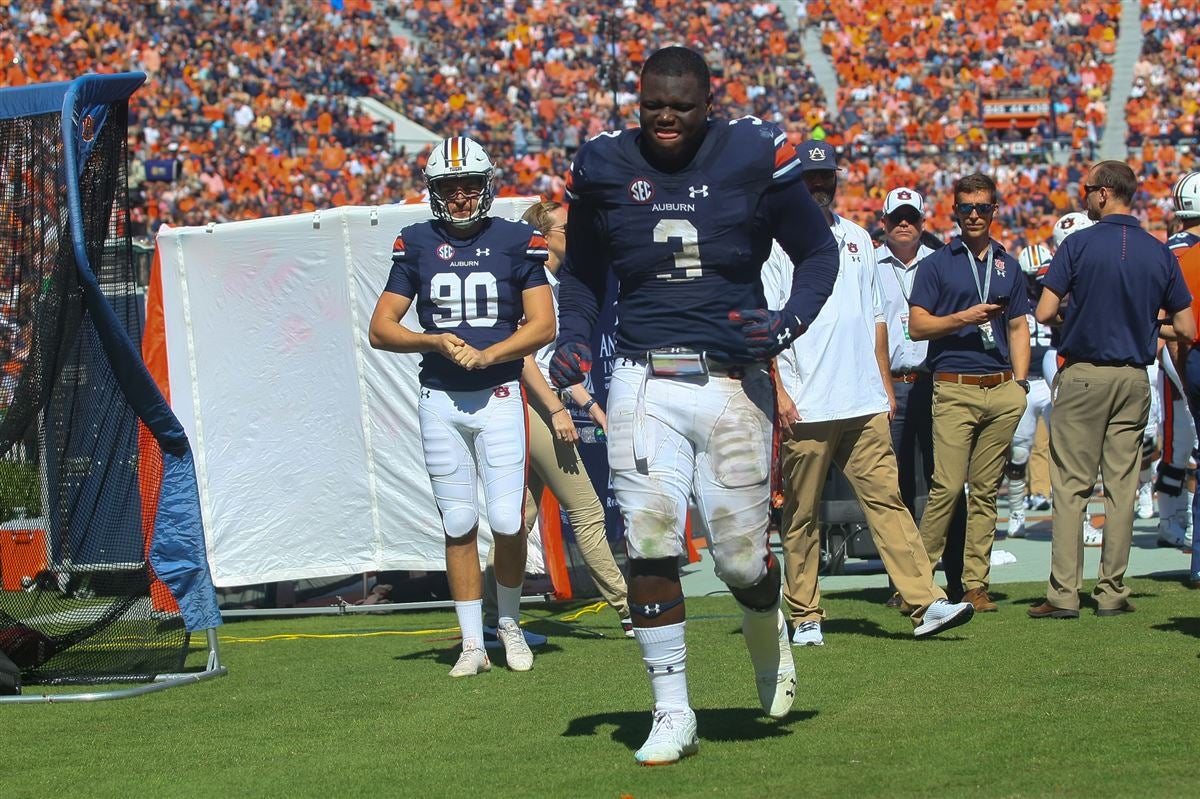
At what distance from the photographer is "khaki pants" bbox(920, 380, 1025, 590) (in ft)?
26.3

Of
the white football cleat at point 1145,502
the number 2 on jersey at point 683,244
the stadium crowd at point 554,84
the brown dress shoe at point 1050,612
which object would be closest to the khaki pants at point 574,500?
the brown dress shoe at point 1050,612

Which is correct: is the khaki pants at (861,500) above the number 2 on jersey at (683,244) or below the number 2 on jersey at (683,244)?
below

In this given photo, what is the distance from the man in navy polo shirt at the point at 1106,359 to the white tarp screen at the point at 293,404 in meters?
3.10

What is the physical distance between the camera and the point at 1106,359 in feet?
25.3

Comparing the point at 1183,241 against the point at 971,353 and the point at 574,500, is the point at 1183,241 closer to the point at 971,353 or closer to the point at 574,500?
the point at 971,353

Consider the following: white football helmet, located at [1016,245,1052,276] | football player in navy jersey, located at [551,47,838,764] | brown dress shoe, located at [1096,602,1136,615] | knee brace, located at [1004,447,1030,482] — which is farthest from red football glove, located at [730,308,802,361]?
knee brace, located at [1004,447,1030,482]

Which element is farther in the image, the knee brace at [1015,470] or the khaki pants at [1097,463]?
the knee brace at [1015,470]

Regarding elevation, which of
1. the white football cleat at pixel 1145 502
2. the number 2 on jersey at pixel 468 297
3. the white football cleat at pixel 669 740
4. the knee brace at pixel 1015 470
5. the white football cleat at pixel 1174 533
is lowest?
the white football cleat at pixel 1145 502

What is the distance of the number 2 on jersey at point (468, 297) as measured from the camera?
6.91 metres

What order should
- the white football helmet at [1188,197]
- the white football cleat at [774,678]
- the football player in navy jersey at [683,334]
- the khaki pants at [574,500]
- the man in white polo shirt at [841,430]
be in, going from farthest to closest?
the white football helmet at [1188,197] → the khaki pants at [574,500] → the man in white polo shirt at [841,430] → the white football cleat at [774,678] → the football player in navy jersey at [683,334]

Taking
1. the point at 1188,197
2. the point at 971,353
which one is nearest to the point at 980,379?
the point at 971,353

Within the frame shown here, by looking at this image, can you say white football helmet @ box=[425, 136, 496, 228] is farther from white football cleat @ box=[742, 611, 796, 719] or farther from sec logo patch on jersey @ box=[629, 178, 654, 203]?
white football cleat @ box=[742, 611, 796, 719]

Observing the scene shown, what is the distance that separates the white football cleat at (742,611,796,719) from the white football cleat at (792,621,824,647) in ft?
6.32

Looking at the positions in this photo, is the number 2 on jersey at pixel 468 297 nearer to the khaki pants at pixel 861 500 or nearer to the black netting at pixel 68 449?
the black netting at pixel 68 449
